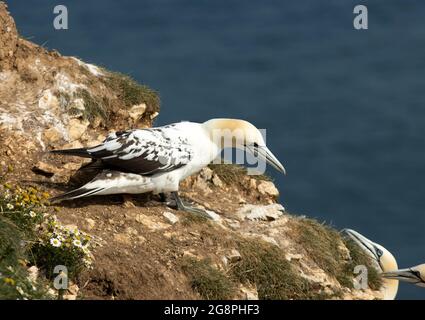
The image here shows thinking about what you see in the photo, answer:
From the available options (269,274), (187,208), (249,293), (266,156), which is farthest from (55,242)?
(266,156)

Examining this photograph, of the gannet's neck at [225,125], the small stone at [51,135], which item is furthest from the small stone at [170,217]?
the small stone at [51,135]

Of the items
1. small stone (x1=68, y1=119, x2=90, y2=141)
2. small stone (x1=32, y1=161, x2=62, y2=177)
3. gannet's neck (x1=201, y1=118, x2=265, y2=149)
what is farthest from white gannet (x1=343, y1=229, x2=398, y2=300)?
small stone (x1=32, y1=161, x2=62, y2=177)

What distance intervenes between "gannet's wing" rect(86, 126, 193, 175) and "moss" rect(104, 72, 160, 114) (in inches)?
65.1

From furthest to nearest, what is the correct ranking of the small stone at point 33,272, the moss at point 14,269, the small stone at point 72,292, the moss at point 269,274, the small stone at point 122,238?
the moss at point 269,274 < the small stone at point 122,238 < the small stone at point 72,292 < the small stone at point 33,272 < the moss at point 14,269

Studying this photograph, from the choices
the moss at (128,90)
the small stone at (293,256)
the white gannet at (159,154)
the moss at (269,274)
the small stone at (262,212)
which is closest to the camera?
the moss at (269,274)

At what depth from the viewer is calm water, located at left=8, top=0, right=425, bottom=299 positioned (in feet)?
125

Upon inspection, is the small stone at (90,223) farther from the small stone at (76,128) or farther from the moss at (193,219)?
the small stone at (76,128)

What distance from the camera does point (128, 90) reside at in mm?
17609

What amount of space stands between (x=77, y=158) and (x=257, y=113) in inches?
935

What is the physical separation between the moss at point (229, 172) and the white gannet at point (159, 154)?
30.4 inches

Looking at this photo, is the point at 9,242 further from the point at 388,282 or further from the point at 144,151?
the point at 388,282

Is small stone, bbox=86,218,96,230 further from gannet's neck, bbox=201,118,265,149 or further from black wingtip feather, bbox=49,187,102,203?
gannet's neck, bbox=201,118,265,149

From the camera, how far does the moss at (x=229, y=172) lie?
17.3m
